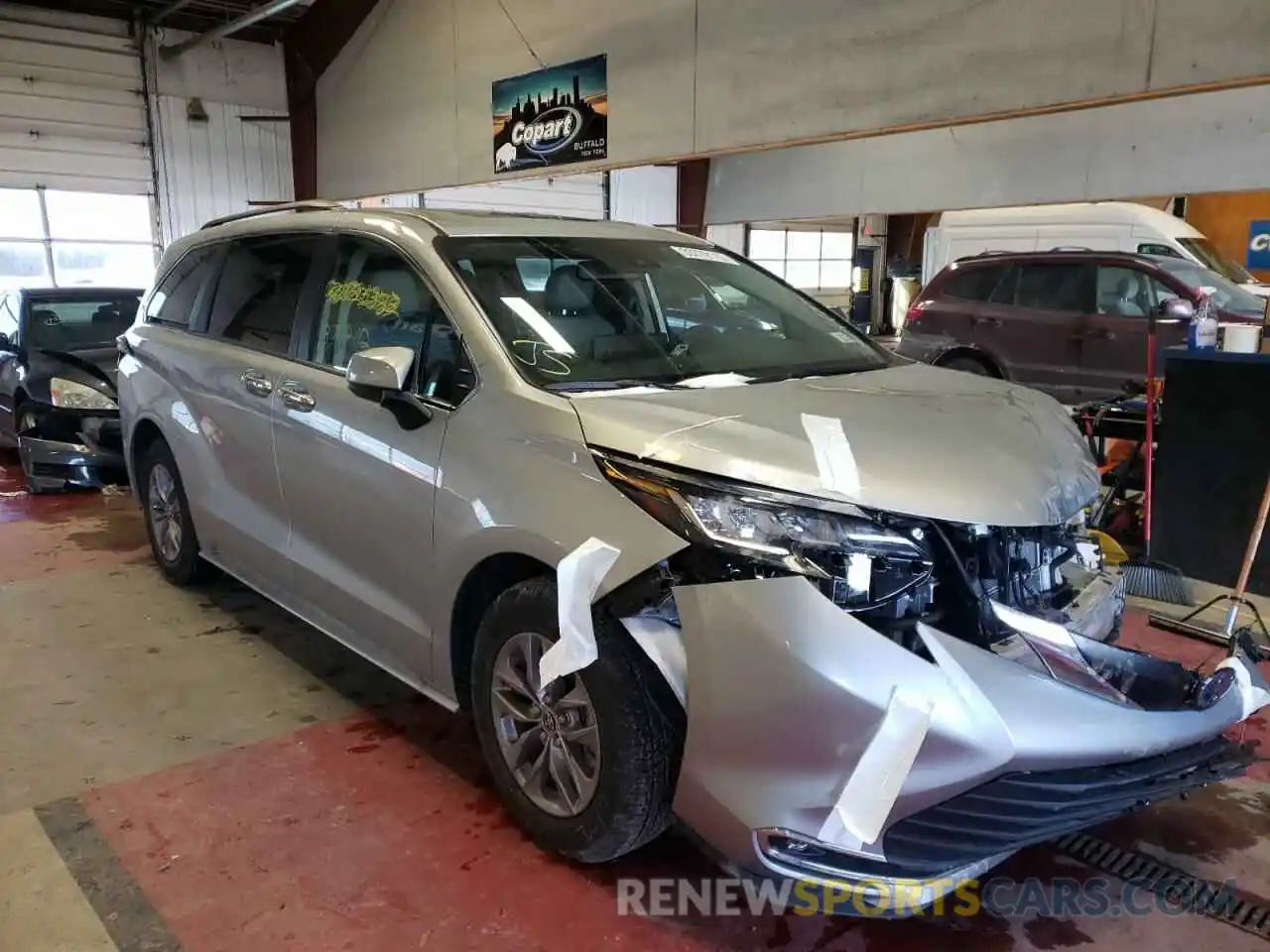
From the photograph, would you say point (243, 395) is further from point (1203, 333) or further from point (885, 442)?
point (1203, 333)

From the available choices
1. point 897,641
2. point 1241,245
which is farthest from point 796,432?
point 1241,245

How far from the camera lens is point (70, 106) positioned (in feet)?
37.2

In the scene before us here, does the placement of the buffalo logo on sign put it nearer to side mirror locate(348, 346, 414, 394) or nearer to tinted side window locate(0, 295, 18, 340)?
tinted side window locate(0, 295, 18, 340)

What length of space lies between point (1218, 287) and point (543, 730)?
820 centimetres

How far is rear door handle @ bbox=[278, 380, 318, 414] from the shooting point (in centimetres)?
296

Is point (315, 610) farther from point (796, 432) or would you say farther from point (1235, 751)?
point (1235, 751)

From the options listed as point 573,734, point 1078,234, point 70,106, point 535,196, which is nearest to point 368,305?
point 573,734

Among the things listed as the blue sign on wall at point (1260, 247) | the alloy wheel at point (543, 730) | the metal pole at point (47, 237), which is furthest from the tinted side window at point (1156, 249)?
the metal pole at point (47, 237)

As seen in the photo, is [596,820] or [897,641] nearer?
[897,641]

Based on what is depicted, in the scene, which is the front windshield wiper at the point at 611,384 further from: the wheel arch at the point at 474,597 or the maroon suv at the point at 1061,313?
the maroon suv at the point at 1061,313

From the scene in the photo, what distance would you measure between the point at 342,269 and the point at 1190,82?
13.5 ft

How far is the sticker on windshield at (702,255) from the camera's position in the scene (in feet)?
10.6

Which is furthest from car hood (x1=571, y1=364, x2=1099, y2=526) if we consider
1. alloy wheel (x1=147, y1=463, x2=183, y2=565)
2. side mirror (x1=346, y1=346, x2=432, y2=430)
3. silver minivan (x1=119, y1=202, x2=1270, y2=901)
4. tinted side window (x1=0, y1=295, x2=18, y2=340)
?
tinted side window (x1=0, y1=295, x2=18, y2=340)

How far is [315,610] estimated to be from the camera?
314cm
